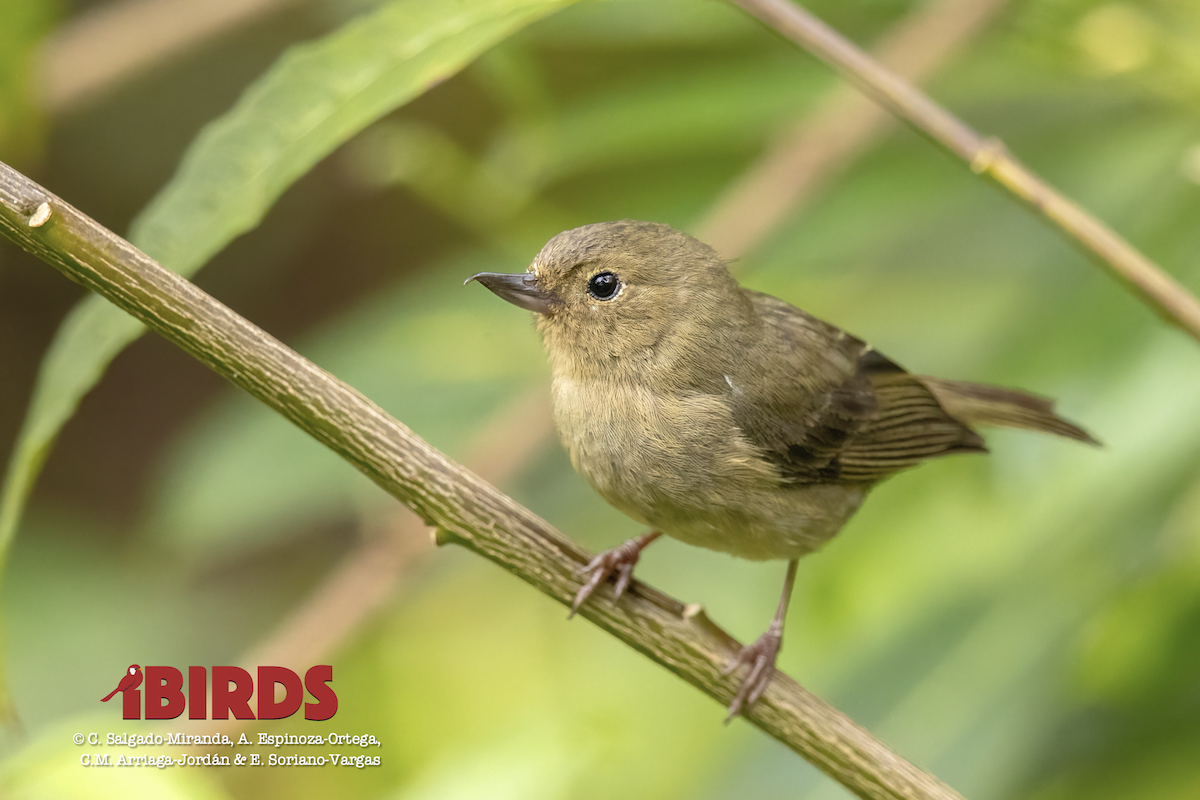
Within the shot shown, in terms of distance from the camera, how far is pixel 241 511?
3.64m

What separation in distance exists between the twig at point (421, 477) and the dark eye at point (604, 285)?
0.72 meters

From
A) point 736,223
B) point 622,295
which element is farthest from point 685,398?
point 736,223

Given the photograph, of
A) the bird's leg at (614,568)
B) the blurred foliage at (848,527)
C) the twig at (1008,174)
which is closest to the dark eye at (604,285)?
the bird's leg at (614,568)

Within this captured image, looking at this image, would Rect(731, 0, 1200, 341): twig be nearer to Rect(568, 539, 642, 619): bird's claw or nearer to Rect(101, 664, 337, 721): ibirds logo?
Rect(568, 539, 642, 619): bird's claw

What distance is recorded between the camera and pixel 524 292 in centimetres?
256

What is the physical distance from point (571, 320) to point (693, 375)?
0.33 metres

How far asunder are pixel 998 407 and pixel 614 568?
4.80 ft

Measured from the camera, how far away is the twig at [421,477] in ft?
5.37

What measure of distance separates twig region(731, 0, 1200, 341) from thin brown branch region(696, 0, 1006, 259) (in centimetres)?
128

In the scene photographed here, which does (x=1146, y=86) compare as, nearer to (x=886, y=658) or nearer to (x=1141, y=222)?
(x=1141, y=222)

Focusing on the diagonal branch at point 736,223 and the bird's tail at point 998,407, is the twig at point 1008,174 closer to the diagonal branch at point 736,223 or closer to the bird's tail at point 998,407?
the bird's tail at point 998,407

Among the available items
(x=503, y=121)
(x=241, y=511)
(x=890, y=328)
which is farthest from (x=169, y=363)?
(x=890, y=328)

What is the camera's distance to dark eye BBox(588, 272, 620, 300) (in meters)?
2.68

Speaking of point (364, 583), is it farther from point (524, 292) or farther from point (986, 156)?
point (986, 156)
